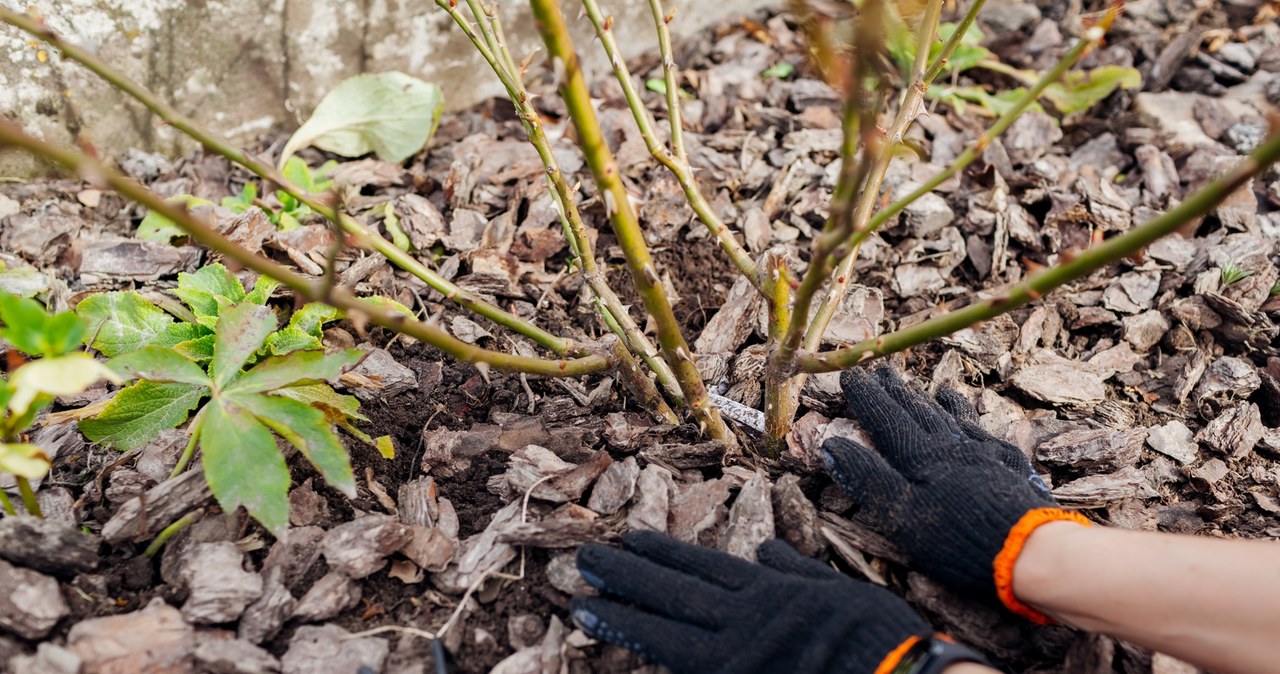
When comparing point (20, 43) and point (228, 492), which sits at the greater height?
point (20, 43)

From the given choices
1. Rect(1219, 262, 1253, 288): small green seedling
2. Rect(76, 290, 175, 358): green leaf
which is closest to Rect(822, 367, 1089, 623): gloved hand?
Rect(1219, 262, 1253, 288): small green seedling

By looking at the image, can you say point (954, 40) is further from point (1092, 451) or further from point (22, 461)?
point (22, 461)

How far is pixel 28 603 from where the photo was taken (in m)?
1.42

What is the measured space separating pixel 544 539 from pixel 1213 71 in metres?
3.21

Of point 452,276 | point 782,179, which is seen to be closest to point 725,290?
point 782,179

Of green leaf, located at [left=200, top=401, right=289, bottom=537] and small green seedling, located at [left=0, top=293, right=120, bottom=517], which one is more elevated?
small green seedling, located at [left=0, top=293, right=120, bottom=517]

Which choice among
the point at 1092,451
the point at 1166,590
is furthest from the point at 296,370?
the point at 1092,451

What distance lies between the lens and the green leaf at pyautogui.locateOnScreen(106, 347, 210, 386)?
1473mm

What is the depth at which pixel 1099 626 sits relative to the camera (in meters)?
1.50

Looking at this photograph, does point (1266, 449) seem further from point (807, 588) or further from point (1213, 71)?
point (1213, 71)

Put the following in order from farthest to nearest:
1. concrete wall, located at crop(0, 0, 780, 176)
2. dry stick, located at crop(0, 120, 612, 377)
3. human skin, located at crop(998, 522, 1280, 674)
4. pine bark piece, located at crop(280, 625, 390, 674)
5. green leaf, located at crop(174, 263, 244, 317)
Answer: concrete wall, located at crop(0, 0, 780, 176)
green leaf, located at crop(174, 263, 244, 317)
pine bark piece, located at crop(280, 625, 390, 674)
human skin, located at crop(998, 522, 1280, 674)
dry stick, located at crop(0, 120, 612, 377)

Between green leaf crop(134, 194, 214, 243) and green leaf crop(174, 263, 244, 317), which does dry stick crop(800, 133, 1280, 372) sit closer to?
green leaf crop(174, 263, 244, 317)

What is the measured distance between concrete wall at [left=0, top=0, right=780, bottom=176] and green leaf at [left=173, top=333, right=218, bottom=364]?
36.9 inches

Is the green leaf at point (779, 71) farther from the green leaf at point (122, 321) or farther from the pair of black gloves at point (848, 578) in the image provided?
the green leaf at point (122, 321)
